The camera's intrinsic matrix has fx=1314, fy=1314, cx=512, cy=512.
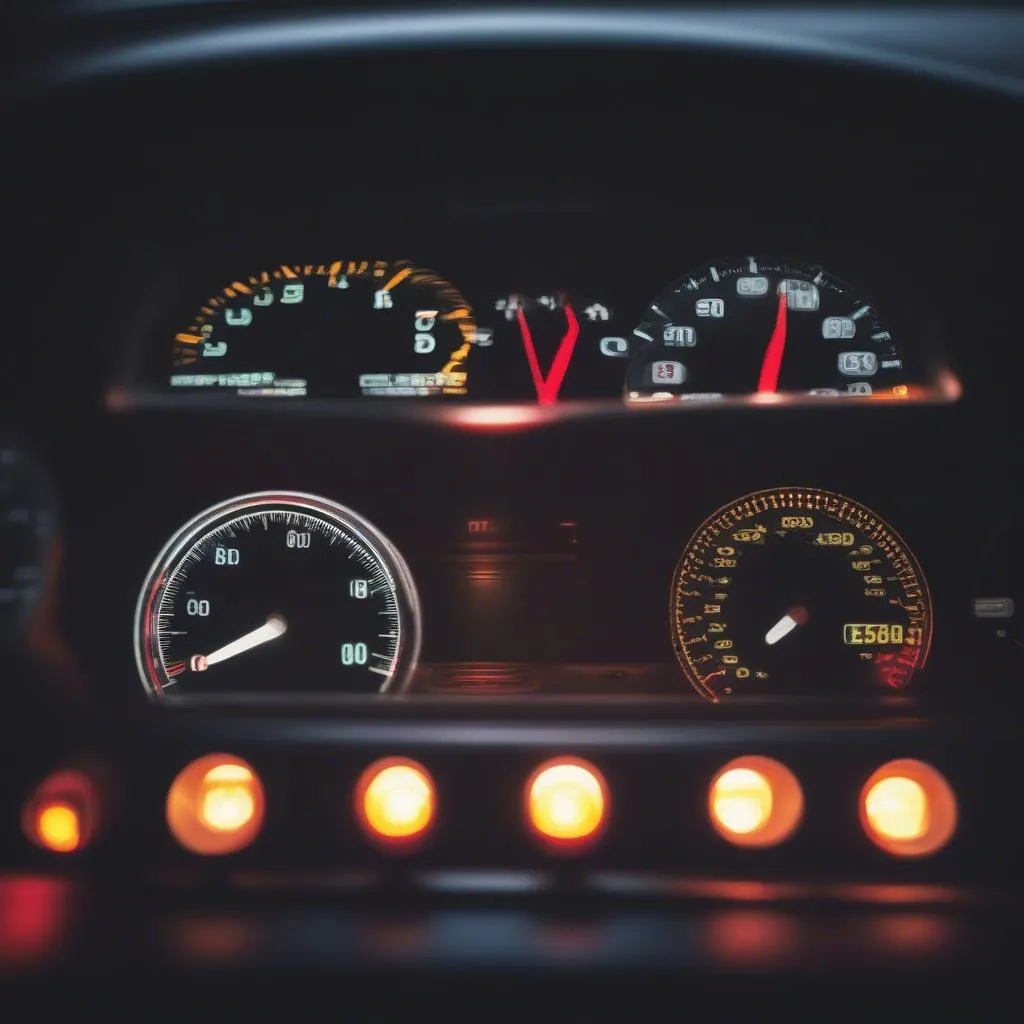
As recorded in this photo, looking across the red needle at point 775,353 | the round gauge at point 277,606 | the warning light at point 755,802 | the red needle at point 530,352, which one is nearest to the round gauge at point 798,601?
the red needle at point 775,353

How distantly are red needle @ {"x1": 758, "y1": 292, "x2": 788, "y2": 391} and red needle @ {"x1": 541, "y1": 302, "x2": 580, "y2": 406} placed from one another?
37 centimetres

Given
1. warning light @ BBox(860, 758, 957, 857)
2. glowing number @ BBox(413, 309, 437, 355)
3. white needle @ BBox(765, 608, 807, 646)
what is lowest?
warning light @ BBox(860, 758, 957, 857)

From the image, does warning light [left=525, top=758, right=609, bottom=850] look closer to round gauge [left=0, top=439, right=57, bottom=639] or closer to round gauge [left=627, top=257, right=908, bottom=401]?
round gauge [left=627, top=257, right=908, bottom=401]

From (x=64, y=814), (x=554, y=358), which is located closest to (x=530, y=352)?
(x=554, y=358)

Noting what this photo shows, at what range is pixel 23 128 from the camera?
2.10 metres

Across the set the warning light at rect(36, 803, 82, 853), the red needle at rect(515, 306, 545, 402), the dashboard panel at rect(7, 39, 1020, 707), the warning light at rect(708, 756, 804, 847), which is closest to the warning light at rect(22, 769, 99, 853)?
the warning light at rect(36, 803, 82, 853)

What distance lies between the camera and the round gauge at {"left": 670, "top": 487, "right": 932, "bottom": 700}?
2418 millimetres

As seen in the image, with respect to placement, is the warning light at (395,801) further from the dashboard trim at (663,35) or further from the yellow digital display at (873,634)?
the dashboard trim at (663,35)

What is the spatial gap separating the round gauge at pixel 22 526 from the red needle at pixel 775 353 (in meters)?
1.36

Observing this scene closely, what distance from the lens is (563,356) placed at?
2604mm

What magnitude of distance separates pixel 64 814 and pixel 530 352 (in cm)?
121

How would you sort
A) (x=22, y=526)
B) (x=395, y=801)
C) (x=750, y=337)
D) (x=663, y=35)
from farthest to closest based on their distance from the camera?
(x=750, y=337) → (x=22, y=526) → (x=395, y=801) → (x=663, y=35)

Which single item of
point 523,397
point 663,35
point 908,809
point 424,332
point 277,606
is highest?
point 663,35

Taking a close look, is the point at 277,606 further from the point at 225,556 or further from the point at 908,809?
the point at 908,809
